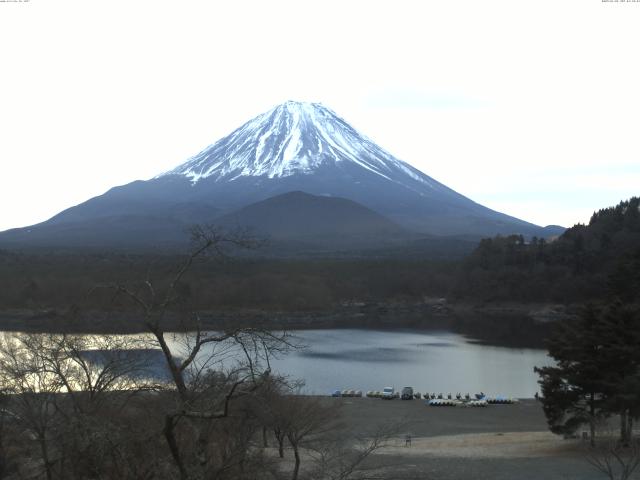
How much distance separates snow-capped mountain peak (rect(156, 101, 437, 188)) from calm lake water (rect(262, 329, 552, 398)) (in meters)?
117

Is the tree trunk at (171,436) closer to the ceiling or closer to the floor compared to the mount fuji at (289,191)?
closer to the floor

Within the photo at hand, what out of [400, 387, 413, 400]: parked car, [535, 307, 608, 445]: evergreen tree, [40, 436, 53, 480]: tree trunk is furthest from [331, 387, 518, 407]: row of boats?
[40, 436, 53, 480]: tree trunk

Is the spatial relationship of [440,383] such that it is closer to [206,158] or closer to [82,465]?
[82,465]

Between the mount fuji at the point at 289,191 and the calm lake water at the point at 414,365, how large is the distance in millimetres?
73439

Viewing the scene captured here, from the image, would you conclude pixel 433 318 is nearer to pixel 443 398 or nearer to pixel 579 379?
pixel 443 398

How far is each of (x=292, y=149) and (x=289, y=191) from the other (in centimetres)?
1744

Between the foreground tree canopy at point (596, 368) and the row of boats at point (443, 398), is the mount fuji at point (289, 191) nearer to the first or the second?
the row of boats at point (443, 398)

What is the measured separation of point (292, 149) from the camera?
154m

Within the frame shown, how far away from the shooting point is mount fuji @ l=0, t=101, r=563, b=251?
117 m

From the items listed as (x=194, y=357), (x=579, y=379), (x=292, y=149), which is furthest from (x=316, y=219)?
(x=194, y=357)

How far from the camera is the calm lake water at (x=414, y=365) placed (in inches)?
970

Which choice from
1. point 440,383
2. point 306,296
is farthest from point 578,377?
point 306,296

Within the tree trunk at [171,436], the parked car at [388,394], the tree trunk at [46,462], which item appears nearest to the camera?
the tree trunk at [171,436]

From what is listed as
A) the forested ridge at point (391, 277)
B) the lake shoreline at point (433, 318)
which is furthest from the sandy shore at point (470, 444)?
the forested ridge at point (391, 277)
